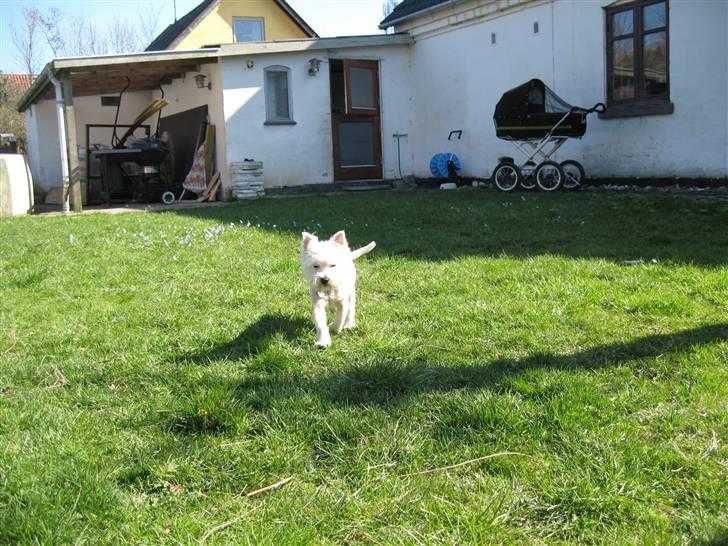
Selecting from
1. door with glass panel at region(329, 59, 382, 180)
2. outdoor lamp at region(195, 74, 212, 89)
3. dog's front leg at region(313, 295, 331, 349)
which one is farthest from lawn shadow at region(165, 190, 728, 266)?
outdoor lamp at region(195, 74, 212, 89)

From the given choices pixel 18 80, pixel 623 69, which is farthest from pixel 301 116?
pixel 18 80

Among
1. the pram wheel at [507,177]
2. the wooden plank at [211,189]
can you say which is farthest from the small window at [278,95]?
the pram wheel at [507,177]

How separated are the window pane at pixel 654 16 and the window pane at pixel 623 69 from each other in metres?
0.38

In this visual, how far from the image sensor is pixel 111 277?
21.6ft

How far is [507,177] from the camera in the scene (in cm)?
1350

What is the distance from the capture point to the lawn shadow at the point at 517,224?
697 centimetres

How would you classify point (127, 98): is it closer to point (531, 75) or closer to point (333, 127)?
point (333, 127)

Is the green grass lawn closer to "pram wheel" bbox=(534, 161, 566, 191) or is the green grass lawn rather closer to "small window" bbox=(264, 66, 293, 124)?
"pram wheel" bbox=(534, 161, 566, 191)

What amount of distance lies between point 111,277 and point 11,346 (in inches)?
83.0

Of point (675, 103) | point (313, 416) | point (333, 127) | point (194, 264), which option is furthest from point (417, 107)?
point (313, 416)

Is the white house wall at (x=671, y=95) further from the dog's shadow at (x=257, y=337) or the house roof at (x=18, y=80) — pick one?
the house roof at (x=18, y=80)

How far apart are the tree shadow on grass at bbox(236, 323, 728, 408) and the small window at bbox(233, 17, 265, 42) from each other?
91.2ft

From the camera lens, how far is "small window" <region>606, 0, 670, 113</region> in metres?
11.9

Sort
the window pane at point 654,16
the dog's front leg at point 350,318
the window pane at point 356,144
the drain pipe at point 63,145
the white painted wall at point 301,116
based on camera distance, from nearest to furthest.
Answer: the dog's front leg at point 350,318, the window pane at point 654,16, the drain pipe at point 63,145, the white painted wall at point 301,116, the window pane at point 356,144
